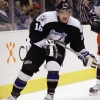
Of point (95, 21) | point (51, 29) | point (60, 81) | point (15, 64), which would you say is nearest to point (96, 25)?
point (95, 21)

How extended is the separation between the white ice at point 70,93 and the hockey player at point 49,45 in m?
0.63

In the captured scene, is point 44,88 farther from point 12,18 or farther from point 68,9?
point 68,9

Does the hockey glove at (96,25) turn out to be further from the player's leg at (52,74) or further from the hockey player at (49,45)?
the player's leg at (52,74)

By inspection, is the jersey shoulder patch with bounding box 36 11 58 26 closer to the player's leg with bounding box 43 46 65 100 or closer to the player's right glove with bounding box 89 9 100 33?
the player's leg with bounding box 43 46 65 100

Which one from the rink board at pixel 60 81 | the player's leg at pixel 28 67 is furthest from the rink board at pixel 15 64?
the player's leg at pixel 28 67

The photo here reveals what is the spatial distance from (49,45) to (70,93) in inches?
46.5

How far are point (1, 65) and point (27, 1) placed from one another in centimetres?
115

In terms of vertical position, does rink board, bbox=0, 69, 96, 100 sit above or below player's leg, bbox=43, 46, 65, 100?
below

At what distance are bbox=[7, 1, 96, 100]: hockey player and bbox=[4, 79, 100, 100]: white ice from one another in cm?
63

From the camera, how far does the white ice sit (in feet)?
14.0

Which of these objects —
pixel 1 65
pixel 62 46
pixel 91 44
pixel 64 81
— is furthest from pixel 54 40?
pixel 91 44

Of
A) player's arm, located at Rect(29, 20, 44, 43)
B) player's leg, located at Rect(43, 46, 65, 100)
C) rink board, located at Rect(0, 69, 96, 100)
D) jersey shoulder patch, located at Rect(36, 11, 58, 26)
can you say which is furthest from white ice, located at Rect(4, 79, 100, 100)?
jersey shoulder patch, located at Rect(36, 11, 58, 26)

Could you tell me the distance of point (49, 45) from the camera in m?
3.59

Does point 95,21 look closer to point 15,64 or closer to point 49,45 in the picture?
point 49,45
